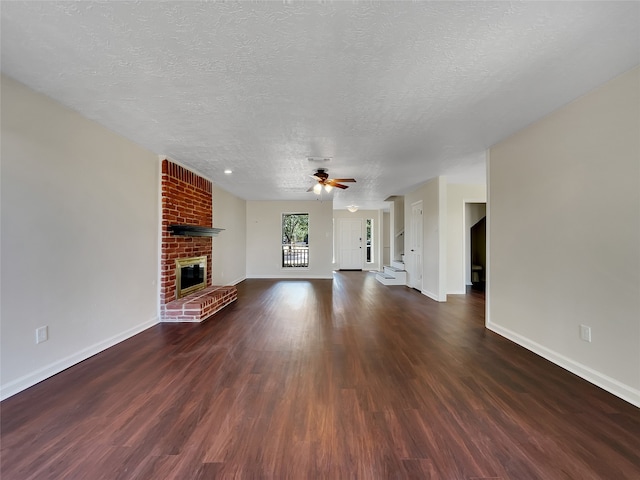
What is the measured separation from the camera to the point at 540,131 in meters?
2.71

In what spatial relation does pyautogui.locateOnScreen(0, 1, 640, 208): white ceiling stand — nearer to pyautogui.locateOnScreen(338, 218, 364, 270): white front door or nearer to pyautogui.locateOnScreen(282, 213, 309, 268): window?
pyautogui.locateOnScreen(282, 213, 309, 268): window

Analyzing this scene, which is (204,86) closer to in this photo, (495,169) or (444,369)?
(444,369)

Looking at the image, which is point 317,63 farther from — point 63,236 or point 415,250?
point 415,250

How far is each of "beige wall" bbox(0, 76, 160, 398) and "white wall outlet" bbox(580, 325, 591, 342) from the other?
14.9 ft

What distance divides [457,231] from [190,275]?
5481 mm

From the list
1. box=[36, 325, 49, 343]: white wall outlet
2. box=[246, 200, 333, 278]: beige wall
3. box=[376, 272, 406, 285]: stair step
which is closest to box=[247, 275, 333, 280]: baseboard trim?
box=[246, 200, 333, 278]: beige wall

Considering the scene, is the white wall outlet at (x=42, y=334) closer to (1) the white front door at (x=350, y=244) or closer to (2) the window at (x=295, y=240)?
(2) the window at (x=295, y=240)

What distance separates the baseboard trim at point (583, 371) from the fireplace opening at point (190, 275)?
462 cm

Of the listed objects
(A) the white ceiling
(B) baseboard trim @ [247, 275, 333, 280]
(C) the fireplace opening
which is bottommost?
(B) baseboard trim @ [247, 275, 333, 280]

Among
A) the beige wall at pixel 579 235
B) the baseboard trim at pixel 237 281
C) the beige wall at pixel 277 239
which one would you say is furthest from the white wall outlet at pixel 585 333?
the baseboard trim at pixel 237 281

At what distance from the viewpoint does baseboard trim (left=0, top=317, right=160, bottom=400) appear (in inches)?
78.0

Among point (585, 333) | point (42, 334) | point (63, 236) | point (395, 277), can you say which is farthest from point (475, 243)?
point (42, 334)

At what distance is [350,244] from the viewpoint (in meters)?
10.6

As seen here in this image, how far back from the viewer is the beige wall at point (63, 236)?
1.99 m
